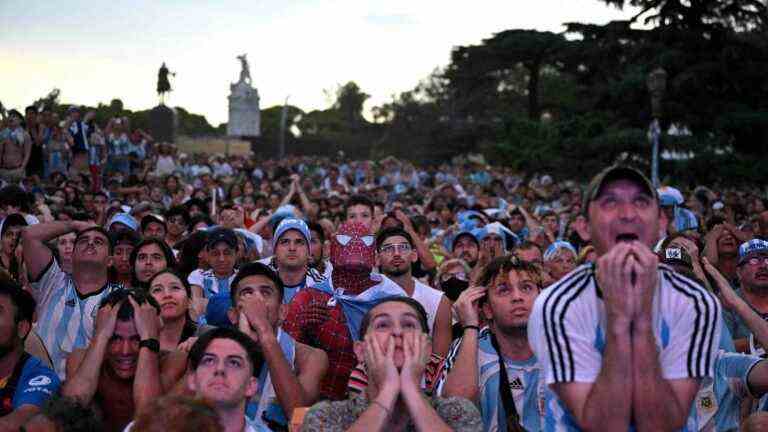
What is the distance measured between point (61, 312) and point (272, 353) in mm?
2737

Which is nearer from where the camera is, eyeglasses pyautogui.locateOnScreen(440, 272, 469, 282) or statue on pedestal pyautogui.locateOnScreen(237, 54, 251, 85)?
eyeglasses pyautogui.locateOnScreen(440, 272, 469, 282)

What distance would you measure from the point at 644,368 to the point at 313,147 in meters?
62.6

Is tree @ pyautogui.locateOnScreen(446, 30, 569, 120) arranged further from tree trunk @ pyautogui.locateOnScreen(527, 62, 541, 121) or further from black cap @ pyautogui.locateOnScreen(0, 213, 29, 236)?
black cap @ pyautogui.locateOnScreen(0, 213, 29, 236)

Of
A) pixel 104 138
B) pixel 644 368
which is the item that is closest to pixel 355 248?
pixel 644 368

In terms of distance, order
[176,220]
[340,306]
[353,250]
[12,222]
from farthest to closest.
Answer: [176,220], [12,222], [353,250], [340,306]

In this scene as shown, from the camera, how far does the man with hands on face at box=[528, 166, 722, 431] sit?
3.17m

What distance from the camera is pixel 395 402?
13.9ft

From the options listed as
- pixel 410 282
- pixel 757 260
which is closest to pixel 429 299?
pixel 410 282

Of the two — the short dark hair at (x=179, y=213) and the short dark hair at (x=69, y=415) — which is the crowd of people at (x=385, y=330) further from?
the short dark hair at (x=179, y=213)

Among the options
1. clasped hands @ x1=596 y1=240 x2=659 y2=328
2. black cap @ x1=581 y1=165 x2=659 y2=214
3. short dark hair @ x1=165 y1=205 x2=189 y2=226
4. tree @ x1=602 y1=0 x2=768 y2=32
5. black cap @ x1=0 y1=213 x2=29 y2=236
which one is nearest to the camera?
clasped hands @ x1=596 y1=240 x2=659 y2=328

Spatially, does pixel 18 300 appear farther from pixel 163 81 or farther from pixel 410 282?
pixel 163 81

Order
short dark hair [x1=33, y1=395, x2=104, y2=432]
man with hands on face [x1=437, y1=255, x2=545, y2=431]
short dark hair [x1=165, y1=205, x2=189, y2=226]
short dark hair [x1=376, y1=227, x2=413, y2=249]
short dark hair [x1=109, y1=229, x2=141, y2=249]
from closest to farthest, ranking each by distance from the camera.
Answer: short dark hair [x1=33, y1=395, x2=104, y2=432] < man with hands on face [x1=437, y1=255, x2=545, y2=431] < short dark hair [x1=376, y1=227, x2=413, y2=249] < short dark hair [x1=109, y1=229, x2=141, y2=249] < short dark hair [x1=165, y1=205, x2=189, y2=226]

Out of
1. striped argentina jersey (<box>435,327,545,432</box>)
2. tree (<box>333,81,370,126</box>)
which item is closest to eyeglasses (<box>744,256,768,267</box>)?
striped argentina jersey (<box>435,327,545,432</box>)

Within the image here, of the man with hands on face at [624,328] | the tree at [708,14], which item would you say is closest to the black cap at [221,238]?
the man with hands on face at [624,328]
